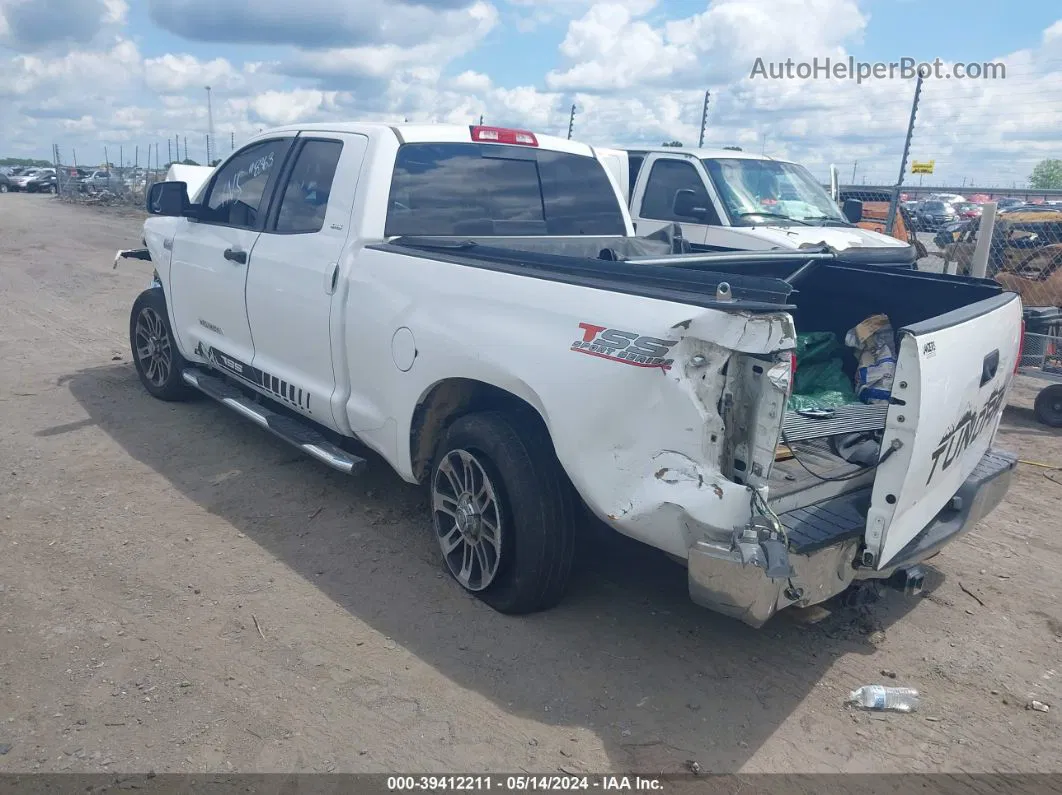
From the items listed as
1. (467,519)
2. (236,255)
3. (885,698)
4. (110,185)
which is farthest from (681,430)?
(110,185)

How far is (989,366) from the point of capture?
347 centimetres

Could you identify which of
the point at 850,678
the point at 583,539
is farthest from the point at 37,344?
the point at 850,678

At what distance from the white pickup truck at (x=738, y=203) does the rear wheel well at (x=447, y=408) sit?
13.9 ft

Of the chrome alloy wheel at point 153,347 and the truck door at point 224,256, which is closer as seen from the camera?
the truck door at point 224,256

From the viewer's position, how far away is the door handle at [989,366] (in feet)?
11.2

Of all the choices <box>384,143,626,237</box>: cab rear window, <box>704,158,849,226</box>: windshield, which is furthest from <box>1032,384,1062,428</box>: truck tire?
<box>384,143,626,237</box>: cab rear window

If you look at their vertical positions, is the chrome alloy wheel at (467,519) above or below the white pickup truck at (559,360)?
below

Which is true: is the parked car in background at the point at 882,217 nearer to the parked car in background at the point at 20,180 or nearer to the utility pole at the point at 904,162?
the utility pole at the point at 904,162

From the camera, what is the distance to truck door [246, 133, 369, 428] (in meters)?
4.44

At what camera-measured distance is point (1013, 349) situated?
3869 mm

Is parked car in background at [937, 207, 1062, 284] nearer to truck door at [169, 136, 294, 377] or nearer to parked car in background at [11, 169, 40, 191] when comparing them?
truck door at [169, 136, 294, 377]

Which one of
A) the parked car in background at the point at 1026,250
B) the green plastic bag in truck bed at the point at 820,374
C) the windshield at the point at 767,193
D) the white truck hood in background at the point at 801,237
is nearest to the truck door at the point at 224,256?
the green plastic bag in truck bed at the point at 820,374

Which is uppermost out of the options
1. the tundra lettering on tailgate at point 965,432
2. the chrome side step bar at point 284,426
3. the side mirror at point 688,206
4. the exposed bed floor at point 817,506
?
the side mirror at point 688,206

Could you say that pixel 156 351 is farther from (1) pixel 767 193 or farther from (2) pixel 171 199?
(1) pixel 767 193
